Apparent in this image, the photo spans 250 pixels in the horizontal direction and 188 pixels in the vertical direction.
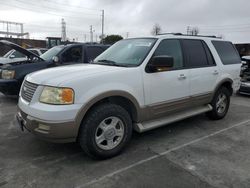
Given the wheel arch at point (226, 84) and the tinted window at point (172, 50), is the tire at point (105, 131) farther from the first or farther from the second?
the wheel arch at point (226, 84)

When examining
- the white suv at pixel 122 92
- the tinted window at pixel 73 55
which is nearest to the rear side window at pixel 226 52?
the white suv at pixel 122 92

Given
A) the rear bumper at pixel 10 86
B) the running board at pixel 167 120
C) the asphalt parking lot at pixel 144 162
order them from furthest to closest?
1. the rear bumper at pixel 10 86
2. the running board at pixel 167 120
3. the asphalt parking lot at pixel 144 162

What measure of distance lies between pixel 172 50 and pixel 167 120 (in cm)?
125

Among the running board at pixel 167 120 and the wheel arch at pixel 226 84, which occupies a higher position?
the wheel arch at pixel 226 84

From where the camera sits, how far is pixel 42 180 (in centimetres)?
277

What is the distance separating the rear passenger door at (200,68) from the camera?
4.32m

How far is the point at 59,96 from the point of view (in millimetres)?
2863

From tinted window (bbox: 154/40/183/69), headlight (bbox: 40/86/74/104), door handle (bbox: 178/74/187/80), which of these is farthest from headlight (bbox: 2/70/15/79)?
door handle (bbox: 178/74/187/80)

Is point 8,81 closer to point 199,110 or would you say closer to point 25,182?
point 25,182

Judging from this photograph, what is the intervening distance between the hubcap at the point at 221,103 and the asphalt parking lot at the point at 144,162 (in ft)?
2.33

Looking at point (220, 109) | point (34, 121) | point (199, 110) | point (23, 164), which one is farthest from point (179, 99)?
point (23, 164)

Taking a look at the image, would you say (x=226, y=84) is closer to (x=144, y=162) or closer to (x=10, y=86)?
(x=144, y=162)

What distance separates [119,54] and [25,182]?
8.12ft

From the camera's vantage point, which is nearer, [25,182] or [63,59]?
[25,182]
